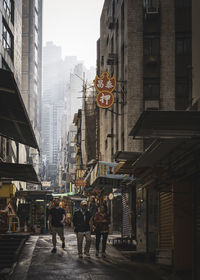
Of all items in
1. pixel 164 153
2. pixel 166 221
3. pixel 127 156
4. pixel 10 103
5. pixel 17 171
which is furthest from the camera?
pixel 17 171

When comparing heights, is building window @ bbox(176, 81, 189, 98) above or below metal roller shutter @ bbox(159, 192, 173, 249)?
above

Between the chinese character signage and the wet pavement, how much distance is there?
14.3m

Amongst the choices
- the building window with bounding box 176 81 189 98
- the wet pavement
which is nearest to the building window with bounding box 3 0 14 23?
the building window with bounding box 176 81 189 98

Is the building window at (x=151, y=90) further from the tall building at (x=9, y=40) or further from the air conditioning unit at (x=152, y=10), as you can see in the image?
the tall building at (x=9, y=40)

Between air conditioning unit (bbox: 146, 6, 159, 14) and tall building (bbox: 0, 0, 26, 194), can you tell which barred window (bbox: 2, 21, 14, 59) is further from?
air conditioning unit (bbox: 146, 6, 159, 14)

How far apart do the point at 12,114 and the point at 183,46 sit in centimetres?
2234

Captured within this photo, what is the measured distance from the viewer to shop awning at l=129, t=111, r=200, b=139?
8.02m

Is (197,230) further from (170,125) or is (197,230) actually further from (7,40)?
(7,40)

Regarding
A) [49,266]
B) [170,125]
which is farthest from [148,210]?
[170,125]

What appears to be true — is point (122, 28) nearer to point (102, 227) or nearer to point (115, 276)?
point (102, 227)

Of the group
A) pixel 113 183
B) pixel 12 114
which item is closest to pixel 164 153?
pixel 12 114

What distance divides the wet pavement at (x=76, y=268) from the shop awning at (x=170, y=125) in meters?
5.01

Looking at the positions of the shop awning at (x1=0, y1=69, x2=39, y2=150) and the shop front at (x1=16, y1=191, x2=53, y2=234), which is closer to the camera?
the shop awning at (x1=0, y1=69, x2=39, y2=150)

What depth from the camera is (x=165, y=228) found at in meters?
14.3
